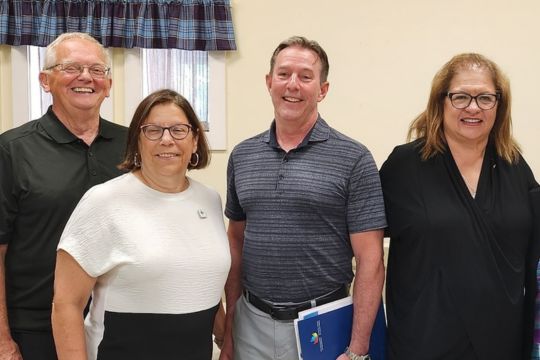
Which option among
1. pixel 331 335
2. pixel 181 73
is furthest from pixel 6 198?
pixel 181 73

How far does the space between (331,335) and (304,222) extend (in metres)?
0.35

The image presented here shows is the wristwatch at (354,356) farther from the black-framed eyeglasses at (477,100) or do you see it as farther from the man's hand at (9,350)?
the man's hand at (9,350)

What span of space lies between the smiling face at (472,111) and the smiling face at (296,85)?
0.42 meters

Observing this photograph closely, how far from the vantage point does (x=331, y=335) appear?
1536 mm

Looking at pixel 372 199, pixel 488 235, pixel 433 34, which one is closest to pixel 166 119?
pixel 372 199

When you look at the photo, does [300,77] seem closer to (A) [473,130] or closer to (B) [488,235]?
(A) [473,130]

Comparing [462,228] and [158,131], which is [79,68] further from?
[462,228]

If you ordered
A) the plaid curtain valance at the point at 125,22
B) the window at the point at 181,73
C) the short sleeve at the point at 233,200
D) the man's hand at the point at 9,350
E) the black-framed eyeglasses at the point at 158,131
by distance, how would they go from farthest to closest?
the window at the point at 181,73, the plaid curtain valance at the point at 125,22, the short sleeve at the point at 233,200, the man's hand at the point at 9,350, the black-framed eyeglasses at the point at 158,131

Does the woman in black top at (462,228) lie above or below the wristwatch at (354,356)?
above

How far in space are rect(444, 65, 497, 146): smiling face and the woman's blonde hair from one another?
2 cm

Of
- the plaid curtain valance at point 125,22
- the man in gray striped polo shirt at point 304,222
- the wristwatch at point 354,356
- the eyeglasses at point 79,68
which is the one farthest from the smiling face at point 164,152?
the plaid curtain valance at point 125,22

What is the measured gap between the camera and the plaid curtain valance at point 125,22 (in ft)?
9.60

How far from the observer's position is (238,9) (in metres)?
3.13

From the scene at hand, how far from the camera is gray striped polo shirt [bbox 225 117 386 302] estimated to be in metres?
1.52
